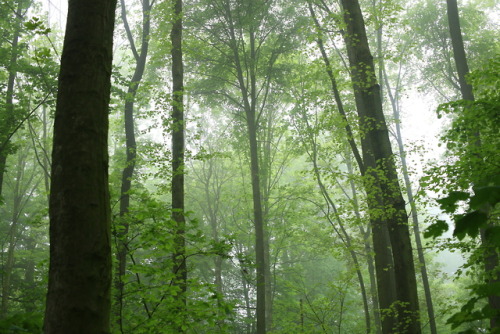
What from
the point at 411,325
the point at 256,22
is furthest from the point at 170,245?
the point at 256,22

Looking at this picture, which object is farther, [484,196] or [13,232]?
[13,232]

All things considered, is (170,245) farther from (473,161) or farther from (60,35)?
(60,35)

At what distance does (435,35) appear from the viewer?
16125 millimetres

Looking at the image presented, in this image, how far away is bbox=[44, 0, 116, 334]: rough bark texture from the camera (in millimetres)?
1768

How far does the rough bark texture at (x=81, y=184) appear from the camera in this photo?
5.80ft

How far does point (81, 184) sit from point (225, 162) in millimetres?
21440

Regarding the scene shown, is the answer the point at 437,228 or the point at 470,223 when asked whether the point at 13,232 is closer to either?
the point at 437,228

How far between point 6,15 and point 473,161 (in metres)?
12.0

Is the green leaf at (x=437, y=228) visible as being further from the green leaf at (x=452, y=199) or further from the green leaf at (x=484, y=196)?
the green leaf at (x=484, y=196)

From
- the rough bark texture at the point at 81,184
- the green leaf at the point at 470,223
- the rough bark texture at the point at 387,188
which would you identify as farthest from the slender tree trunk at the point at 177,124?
the green leaf at the point at 470,223

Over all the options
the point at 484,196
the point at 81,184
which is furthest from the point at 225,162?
the point at 484,196

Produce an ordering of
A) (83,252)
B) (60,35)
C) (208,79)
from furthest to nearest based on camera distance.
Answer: (60,35) < (208,79) < (83,252)

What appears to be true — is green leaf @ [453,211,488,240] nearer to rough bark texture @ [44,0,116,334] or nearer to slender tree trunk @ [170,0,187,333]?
rough bark texture @ [44,0,116,334]

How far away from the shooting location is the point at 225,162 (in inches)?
918
